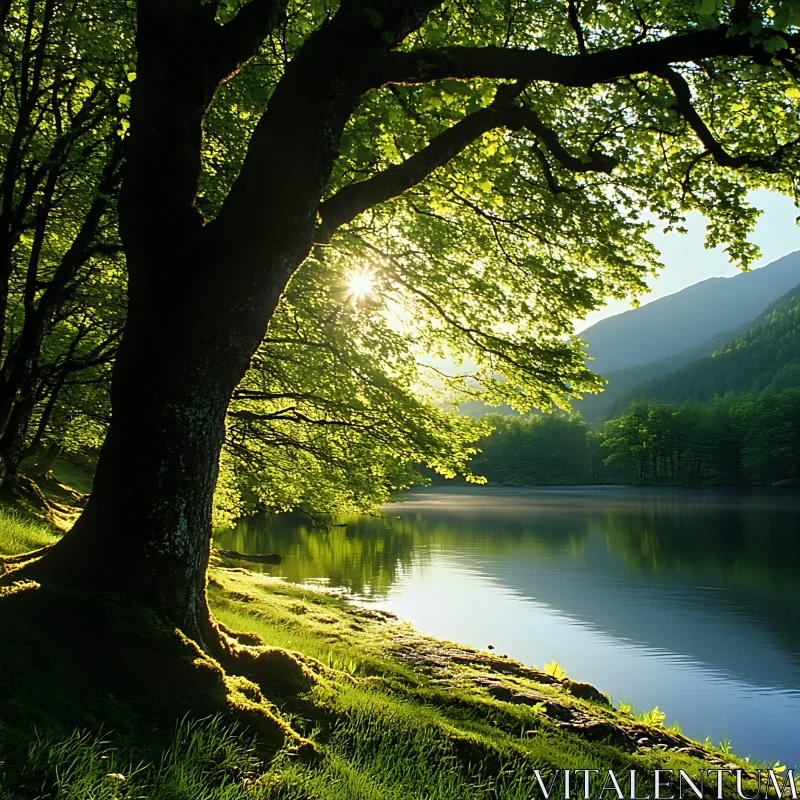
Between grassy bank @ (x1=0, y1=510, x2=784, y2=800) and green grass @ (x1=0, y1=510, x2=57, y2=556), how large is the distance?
0.20 feet

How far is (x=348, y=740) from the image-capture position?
201 inches

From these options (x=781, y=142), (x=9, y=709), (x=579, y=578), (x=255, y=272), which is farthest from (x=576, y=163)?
(x=579, y=578)

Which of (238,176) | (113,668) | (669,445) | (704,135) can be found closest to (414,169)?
(238,176)

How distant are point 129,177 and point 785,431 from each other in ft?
439

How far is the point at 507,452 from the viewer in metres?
160

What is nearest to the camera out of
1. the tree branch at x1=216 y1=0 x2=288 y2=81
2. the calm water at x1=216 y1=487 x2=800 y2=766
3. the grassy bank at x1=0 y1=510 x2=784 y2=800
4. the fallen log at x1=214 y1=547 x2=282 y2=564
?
the grassy bank at x1=0 y1=510 x2=784 y2=800

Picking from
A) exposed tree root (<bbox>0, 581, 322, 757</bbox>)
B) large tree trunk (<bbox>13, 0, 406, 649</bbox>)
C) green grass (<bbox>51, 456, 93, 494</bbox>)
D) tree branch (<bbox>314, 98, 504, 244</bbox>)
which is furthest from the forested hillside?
exposed tree root (<bbox>0, 581, 322, 757</bbox>)

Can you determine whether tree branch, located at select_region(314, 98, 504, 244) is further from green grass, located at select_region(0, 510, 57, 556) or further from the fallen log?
the fallen log

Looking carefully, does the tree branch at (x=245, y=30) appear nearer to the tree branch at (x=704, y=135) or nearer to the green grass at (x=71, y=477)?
the tree branch at (x=704, y=135)

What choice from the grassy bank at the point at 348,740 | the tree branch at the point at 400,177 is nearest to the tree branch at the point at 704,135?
the tree branch at the point at 400,177

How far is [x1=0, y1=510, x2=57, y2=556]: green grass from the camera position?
32.0ft

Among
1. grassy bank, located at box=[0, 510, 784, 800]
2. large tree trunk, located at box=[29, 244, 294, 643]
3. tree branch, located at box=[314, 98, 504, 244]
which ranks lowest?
grassy bank, located at box=[0, 510, 784, 800]

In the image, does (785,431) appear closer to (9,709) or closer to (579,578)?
(579,578)

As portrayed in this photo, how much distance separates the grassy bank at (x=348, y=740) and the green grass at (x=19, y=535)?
0.20 feet
